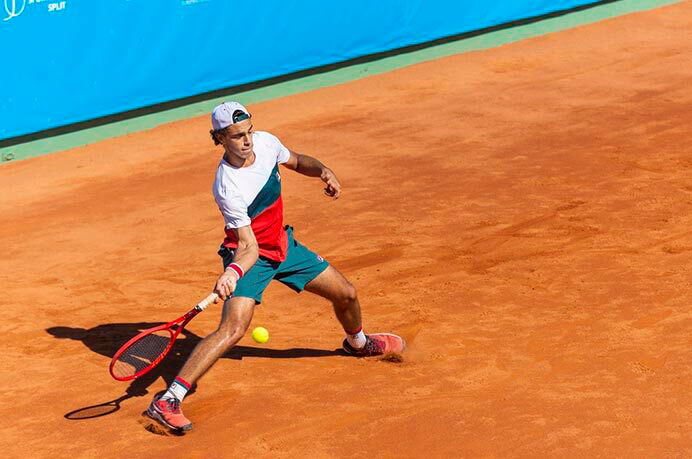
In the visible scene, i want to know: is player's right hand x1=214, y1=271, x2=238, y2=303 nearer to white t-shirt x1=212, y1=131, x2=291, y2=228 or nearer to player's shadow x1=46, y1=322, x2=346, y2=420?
white t-shirt x1=212, y1=131, x2=291, y2=228

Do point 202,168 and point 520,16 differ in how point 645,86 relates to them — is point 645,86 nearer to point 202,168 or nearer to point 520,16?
point 520,16

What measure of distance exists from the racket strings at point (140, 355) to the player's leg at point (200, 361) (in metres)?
0.39

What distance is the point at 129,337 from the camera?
8.41m

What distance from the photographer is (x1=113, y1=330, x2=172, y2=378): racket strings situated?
717 centimetres

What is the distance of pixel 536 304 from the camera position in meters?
8.31

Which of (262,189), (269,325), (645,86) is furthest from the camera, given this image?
(645,86)

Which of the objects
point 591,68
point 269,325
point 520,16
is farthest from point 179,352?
point 520,16

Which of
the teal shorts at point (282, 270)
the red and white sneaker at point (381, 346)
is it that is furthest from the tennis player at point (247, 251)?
the red and white sneaker at point (381, 346)

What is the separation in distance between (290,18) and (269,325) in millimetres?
8418

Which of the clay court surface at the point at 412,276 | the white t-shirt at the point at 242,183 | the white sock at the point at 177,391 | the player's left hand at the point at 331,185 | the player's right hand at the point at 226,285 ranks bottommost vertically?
the clay court surface at the point at 412,276

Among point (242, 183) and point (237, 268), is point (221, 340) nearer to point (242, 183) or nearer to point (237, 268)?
point (237, 268)

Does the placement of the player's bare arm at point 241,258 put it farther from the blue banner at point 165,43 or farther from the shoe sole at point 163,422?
the blue banner at point 165,43

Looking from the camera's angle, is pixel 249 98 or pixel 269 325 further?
pixel 249 98

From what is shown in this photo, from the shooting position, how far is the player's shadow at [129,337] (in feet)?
23.8
